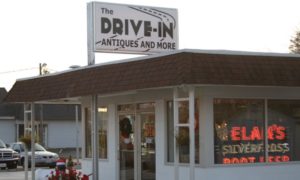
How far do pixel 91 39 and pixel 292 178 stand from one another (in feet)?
25.6

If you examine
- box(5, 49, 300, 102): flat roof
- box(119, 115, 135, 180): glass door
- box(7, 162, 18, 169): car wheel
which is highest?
box(5, 49, 300, 102): flat roof

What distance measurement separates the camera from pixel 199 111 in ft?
51.0

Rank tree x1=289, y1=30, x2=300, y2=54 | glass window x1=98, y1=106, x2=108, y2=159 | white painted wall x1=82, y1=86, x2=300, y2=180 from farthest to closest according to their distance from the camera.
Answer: tree x1=289, y1=30, x2=300, y2=54 → glass window x1=98, y1=106, x2=108, y2=159 → white painted wall x1=82, y1=86, x2=300, y2=180

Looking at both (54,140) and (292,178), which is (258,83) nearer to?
(292,178)

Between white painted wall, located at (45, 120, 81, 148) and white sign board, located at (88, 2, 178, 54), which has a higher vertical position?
white sign board, located at (88, 2, 178, 54)

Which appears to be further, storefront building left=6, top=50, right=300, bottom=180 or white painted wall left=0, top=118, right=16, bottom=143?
white painted wall left=0, top=118, right=16, bottom=143

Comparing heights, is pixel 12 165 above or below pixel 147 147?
below

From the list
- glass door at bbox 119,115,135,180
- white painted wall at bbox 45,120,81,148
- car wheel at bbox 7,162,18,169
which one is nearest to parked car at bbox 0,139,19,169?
car wheel at bbox 7,162,18,169

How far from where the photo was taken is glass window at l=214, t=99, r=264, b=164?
15.7 metres

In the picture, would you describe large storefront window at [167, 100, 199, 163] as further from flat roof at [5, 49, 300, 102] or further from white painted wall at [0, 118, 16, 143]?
white painted wall at [0, 118, 16, 143]

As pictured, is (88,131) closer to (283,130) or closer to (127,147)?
(127,147)

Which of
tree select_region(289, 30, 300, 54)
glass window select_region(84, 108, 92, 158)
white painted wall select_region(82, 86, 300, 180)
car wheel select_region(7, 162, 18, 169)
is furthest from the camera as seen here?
tree select_region(289, 30, 300, 54)

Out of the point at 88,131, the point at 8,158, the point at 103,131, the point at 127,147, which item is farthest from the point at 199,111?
the point at 8,158

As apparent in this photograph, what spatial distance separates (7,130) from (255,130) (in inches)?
1577
